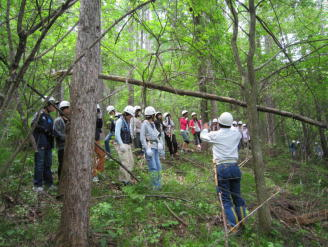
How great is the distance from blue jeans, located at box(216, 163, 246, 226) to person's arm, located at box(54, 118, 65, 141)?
11.4 ft

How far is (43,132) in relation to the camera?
5328mm

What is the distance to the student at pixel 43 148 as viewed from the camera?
16.7ft

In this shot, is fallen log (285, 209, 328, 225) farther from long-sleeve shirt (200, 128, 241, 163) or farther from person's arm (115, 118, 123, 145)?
person's arm (115, 118, 123, 145)

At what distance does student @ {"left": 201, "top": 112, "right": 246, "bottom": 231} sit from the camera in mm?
4645

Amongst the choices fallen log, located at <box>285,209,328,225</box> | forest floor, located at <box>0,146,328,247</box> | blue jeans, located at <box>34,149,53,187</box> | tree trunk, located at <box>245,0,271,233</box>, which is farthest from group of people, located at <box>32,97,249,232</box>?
fallen log, located at <box>285,209,328,225</box>

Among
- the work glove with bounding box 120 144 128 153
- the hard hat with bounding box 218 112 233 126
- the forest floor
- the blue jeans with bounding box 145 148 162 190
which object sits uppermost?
the hard hat with bounding box 218 112 233 126

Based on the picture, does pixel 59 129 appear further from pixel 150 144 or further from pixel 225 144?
pixel 225 144

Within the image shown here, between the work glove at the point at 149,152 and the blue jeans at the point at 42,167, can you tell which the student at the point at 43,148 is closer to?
the blue jeans at the point at 42,167

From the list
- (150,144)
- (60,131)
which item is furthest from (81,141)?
(150,144)

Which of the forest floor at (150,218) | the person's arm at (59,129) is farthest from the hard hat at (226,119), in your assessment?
the person's arm at (59,129)

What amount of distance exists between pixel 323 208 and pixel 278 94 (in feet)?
12.3

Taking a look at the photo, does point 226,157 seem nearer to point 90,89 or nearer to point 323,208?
point 90,89

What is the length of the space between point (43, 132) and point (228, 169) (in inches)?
156

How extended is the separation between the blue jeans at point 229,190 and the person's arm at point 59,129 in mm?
3474
